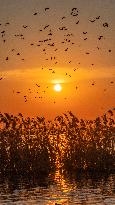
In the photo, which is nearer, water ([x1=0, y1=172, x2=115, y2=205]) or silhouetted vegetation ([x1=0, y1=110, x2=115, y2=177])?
water ([x1=0, y1=172, x2=115, y2=205])

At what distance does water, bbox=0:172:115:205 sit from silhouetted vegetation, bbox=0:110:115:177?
124 cm

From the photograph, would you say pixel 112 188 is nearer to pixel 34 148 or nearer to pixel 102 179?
pixel 102 179

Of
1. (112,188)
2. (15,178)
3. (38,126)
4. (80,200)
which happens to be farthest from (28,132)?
(80,200)

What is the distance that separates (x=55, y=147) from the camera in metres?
36.2

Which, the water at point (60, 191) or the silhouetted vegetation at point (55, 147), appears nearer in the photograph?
the water at point (60, 191)

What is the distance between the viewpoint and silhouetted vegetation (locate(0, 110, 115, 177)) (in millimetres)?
34531

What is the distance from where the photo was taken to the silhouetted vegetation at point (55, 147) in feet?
113

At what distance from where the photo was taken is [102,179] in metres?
32.5

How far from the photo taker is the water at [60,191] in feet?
79.9

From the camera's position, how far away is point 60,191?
2803 centimetres

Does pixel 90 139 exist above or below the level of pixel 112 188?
above

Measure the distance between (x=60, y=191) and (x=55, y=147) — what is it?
8350 mm

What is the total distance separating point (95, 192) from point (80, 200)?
296 cm

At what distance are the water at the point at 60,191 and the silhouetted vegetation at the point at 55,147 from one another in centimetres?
124
